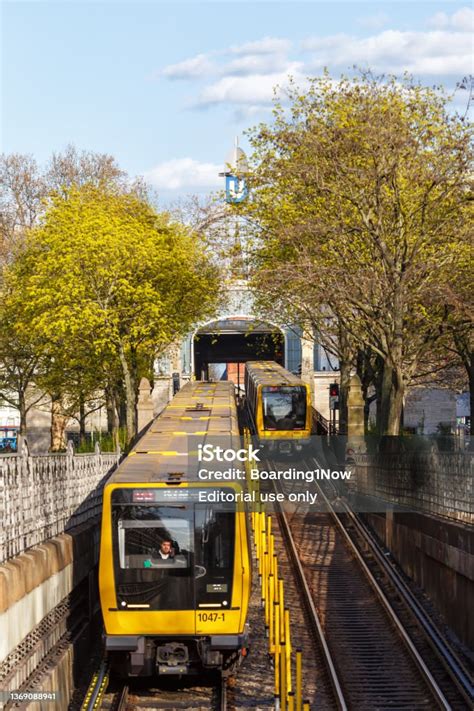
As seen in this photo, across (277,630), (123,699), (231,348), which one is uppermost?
(231,348)

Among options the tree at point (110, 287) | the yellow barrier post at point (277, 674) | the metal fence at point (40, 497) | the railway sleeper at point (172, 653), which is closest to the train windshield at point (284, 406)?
the tree at point (110, 287)

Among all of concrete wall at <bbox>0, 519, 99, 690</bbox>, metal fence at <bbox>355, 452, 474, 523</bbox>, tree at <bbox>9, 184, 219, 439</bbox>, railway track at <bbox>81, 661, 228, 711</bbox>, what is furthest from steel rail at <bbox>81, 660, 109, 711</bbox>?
tree at <bbox>9, 184, 219, 439</bbox>

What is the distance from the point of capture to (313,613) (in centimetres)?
2078

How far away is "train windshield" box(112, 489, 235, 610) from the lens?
15.5 meters

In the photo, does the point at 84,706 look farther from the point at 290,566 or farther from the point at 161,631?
the point at 290,566

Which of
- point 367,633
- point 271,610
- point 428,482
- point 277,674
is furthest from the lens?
point 428,482

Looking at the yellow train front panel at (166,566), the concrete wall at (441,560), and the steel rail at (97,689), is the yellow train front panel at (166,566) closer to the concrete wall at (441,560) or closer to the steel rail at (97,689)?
the steel rail at (97,689)

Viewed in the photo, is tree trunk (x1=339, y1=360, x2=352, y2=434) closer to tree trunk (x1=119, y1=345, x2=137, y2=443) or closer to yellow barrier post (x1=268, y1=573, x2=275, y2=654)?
tree trunk (x1=119, y1=345, x2=137, y2=443)

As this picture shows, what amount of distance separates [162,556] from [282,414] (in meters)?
27.4

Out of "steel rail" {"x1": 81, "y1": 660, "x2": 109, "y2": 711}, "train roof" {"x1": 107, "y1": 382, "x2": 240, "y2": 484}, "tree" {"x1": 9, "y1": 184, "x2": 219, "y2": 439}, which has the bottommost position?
"steel rail" {"x1": 81, "y1": 660, "x2": 109, "y2": 711}

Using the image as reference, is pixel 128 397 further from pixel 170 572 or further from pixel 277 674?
pixel 277 674

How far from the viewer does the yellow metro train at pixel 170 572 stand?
15.5 meters

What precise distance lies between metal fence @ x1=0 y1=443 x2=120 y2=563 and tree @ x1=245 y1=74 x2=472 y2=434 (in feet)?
42.6

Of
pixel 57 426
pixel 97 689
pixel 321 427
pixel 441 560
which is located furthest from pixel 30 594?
pixel 57 426
